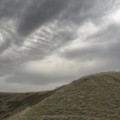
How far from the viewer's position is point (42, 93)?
53750mm

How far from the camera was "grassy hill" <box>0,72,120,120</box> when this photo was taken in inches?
1487

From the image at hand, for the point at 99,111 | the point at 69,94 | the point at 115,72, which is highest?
the point at 115,72

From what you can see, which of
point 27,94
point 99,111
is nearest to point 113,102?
point 99,111

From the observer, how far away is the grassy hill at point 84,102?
37775 millimetres

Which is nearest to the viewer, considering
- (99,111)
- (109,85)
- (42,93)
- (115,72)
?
(99,111)

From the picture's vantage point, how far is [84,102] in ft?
134

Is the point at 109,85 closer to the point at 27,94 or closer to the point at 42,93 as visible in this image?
the point at 42,93

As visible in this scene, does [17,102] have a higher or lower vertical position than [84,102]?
higher

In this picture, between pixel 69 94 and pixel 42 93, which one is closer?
pixel 69 94

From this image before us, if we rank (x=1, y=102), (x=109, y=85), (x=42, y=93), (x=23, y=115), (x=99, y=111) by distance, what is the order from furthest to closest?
1. (x=1, y=102)
2. (x=42, y=93)
3. (x=109, y=85)
4. (x=23, y=115)
5. (x=99, y=111)

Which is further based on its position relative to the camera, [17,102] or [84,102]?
[17,102]

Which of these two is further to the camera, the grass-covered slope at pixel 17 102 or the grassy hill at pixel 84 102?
the grass-covered slope at pixel 17 102

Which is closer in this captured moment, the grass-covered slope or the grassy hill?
the grassy hill

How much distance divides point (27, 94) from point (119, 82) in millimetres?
18010
